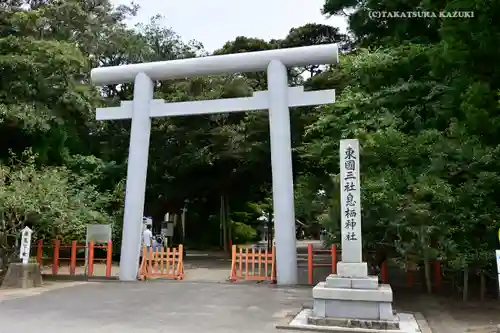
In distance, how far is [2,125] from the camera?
15.9 meters

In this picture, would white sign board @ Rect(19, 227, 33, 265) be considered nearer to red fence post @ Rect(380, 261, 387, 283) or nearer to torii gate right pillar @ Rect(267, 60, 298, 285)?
torii gate right pillar @ Rect(267, 60, 298, 285)

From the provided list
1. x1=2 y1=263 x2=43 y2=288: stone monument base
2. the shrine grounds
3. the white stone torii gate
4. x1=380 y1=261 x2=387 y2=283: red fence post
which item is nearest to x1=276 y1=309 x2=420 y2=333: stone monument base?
the shrine grounds

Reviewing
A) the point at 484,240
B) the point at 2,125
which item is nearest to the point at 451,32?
the point at 484,240

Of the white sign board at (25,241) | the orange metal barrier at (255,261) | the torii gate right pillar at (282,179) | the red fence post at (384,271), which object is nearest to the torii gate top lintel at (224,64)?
the torii gate right pillar at (282,179)

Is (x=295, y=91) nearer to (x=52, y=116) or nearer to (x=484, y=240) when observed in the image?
(x=484, y=240)

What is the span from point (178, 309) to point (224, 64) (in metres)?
6.95

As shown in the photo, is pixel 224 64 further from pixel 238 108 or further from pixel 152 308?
pixel 152 308

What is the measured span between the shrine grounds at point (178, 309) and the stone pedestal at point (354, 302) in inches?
26.9

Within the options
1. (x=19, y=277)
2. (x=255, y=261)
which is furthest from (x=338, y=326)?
(x=19, y=277)

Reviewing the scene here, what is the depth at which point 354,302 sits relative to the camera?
709cm

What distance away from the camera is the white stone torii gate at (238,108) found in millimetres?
12070

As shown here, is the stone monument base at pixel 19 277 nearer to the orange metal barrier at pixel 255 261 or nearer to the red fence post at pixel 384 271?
the orange metal barrier at pixel 255 261

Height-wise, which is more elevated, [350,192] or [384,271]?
[350,192]

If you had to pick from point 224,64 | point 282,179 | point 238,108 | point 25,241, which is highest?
point 224,64
